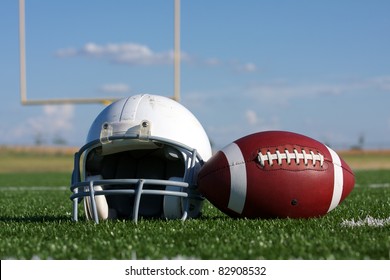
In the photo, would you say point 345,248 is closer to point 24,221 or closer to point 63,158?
point 24,221

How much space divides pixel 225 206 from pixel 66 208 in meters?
2.27

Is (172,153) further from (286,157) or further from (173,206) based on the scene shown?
(286,157)

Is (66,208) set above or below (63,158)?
above

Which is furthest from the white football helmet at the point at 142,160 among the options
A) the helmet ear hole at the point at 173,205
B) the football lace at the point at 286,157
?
the football lace at the point at 286,157

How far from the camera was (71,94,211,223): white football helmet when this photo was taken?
3.52m

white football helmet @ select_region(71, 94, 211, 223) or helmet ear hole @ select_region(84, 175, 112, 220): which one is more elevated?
white football helmet @ select_region(71, 94, 211, 223)

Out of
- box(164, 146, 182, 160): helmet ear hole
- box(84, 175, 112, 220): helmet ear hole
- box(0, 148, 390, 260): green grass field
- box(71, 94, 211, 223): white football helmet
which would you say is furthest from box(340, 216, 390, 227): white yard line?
box(84, 175, 112, 220): helmet ear hole

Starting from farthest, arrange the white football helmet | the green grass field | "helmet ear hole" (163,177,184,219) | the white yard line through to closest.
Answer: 1. "helmet ear hole" (163,177,184,219)
2. the white football helmet
3. the white yard line
4. the green grass field

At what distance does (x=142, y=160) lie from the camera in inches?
158

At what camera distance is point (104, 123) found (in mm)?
3602

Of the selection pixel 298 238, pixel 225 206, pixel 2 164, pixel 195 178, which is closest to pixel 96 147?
pixel 195 178

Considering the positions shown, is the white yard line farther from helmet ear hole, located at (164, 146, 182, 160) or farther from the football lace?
helmet ear hole, located at (164, 146, 182, 160)

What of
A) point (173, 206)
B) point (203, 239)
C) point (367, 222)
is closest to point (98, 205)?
point (173, 206)

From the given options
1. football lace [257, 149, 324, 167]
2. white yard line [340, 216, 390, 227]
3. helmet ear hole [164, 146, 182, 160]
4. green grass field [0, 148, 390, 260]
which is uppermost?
football lace [257, 149, 324, 167]
